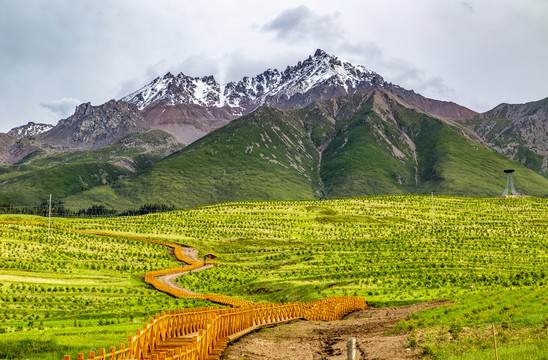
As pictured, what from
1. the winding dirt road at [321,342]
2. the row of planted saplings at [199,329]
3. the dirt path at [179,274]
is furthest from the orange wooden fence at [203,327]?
the dirt path at [179,274]

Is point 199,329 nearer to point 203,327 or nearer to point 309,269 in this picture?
point 203,327

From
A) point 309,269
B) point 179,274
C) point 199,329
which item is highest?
point 199,329

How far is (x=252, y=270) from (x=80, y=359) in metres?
79.9

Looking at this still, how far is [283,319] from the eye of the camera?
40.6m

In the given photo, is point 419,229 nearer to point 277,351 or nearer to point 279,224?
point 279,224

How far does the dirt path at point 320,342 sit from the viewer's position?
84.0 feet

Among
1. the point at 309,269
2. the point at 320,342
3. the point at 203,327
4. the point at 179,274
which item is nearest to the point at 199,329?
the point at 203,327

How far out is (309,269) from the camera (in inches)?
3425

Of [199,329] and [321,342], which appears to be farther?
[321,342]

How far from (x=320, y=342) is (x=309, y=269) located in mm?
56392

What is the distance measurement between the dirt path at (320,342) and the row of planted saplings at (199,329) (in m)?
0.97

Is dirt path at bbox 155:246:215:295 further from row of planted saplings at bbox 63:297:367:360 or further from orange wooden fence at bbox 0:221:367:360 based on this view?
row of planted saplings at bbox 63:297:367:360

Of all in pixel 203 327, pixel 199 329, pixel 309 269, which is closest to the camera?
pixel 199 329

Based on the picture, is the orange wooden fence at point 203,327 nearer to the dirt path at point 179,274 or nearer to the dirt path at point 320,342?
the dirt path at point 320,342
